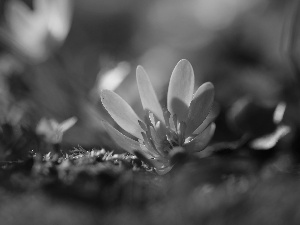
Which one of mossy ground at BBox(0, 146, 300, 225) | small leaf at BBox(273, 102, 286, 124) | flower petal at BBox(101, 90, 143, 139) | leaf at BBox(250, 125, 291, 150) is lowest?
leaf at BBox(250, 125, 291, 150)

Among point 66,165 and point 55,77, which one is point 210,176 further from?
point 55,77

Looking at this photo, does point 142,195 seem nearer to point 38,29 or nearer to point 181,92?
point 181,92

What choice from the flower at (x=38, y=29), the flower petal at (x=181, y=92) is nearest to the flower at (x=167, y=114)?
the flower petal at (x=181, y=92)

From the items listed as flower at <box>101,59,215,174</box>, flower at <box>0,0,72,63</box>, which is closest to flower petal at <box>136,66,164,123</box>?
flower at <box>101,59,215,174</box>

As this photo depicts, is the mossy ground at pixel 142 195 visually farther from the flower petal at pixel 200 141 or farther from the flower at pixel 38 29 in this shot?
the flower at pixel 38 29

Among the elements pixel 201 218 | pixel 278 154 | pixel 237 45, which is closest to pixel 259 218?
pixel 201 218

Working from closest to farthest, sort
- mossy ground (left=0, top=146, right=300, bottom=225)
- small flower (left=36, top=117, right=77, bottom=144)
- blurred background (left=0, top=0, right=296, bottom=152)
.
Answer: mossy ground (left=0, top=146, right=300, bottom=225) < small flower (left=36, top=117, right=77, bottom=144) < blurred background (left=0, top=0, right=296, bottom=152)

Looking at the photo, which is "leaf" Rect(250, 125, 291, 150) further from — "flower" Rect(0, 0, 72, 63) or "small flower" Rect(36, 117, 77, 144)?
"flower" Rect(0, 0, 72, 63)
